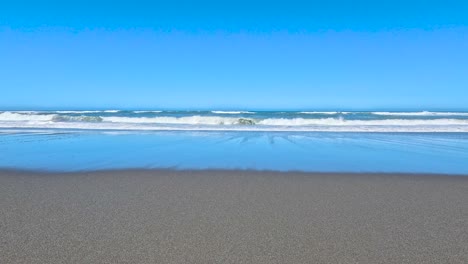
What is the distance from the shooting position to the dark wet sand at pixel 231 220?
2.92 metres

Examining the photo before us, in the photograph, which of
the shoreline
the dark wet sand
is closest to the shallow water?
the shoreline

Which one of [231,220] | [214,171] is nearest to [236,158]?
[214,171]

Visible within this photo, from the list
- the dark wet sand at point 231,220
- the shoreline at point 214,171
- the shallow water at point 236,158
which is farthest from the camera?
the shallow water at point 236,158

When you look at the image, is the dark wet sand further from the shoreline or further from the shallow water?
the shallow water

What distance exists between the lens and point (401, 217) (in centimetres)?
388

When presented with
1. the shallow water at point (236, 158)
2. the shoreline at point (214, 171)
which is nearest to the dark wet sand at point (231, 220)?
the shoreline at point (214, 171)

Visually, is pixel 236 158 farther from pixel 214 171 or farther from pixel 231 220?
pixel 231 220

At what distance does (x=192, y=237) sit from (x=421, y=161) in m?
6.87

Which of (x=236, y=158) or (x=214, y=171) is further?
(x=236, y=158)

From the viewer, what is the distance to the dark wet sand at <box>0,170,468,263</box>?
292 cm

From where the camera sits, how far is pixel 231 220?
3.75 metres

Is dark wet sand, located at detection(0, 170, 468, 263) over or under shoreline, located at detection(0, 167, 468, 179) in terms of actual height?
over

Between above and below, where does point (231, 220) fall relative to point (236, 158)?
above

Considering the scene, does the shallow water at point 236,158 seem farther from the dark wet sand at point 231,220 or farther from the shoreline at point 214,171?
the dark wet sand at point 231,220
